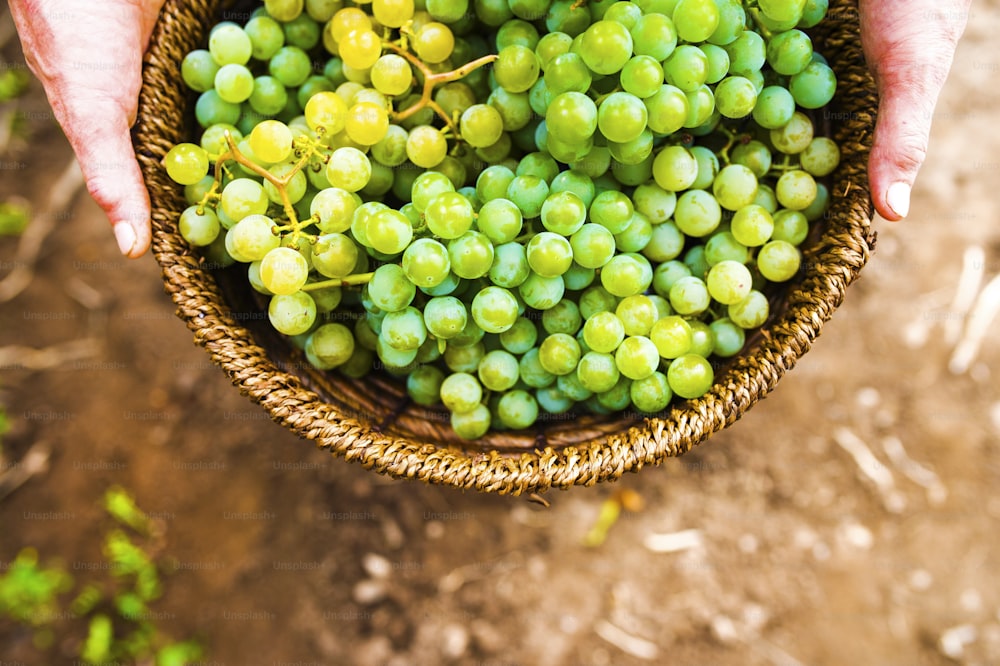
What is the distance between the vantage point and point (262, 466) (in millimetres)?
1655

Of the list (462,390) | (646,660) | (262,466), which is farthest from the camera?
(262,466)

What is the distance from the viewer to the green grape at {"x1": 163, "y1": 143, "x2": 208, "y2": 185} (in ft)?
3.22

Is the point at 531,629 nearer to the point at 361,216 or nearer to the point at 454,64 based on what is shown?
the point at 361,216

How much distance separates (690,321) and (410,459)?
1.50ft

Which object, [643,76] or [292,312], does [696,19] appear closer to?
[643,76]

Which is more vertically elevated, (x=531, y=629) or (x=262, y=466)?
(x=262, y=466)

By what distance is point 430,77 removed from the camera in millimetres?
963

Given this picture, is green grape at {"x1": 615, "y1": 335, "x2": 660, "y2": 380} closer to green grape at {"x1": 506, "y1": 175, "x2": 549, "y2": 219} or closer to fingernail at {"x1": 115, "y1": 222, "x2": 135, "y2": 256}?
green grape at {"x1": 506, "y1": 175, "x2": 549, "y2": 219}

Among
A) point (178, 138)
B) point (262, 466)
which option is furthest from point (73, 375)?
point (178, 138)

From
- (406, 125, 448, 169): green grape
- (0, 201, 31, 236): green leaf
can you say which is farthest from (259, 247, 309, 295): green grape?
(0, 201, 31, 236): green leaf

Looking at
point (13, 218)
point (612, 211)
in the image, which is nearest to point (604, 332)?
point (612, 211)

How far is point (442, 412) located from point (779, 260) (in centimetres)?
58

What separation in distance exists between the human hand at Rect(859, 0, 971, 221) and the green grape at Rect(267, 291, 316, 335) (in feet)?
2.64

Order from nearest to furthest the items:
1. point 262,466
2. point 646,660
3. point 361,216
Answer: point 361,216, point 646,660, point 262,466
